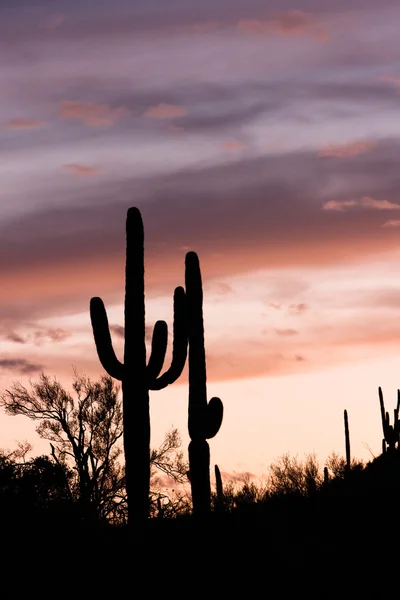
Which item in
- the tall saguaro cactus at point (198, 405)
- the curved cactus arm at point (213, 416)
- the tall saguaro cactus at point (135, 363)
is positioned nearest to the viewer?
the tall saguaro cactus at point (135, 363)

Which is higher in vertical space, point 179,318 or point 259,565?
point 179,318

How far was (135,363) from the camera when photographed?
57.8ft

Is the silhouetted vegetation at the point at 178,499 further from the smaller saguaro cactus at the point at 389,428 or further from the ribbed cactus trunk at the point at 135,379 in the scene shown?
the smaller saguaro cactus at the point at 389,428

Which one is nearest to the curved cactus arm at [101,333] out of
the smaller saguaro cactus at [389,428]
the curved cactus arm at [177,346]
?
the curved cactus arm at [177,346]

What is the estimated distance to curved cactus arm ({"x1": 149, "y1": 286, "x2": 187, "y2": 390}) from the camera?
711 inches

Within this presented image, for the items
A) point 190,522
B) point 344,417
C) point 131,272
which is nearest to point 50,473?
point 131,272

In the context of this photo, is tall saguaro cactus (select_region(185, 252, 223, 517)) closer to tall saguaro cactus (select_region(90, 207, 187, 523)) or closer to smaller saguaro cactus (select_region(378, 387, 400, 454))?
tall saguaro cactus (select_region(90, 207, 187, 523))

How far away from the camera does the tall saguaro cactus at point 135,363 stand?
56.5 ft

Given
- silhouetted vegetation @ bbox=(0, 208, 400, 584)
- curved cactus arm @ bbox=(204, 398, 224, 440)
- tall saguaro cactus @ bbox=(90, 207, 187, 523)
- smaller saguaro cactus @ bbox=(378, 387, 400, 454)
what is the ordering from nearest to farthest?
silhouetted vegetation @ bbox=(0, 208, 400, 584)
tall saguaro cactus @ bbox=(90, 207, 187, 523)
curved cactus arm @ bbox=(204, 398, 224, 440)
smaller saguaro cactus @ bbox=(378, 387, 400, 454)

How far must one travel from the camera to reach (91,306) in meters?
17.2

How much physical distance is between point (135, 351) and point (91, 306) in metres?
1.27

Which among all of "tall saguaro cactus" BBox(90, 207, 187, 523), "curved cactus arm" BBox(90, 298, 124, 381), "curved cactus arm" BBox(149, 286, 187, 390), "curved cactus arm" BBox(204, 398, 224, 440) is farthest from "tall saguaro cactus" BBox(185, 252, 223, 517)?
"curved cactus arm" BBox(90, 298, 124, 381)

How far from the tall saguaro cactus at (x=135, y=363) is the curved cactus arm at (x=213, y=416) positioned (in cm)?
165

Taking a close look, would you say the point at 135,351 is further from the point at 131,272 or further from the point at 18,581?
the point at 18,581
